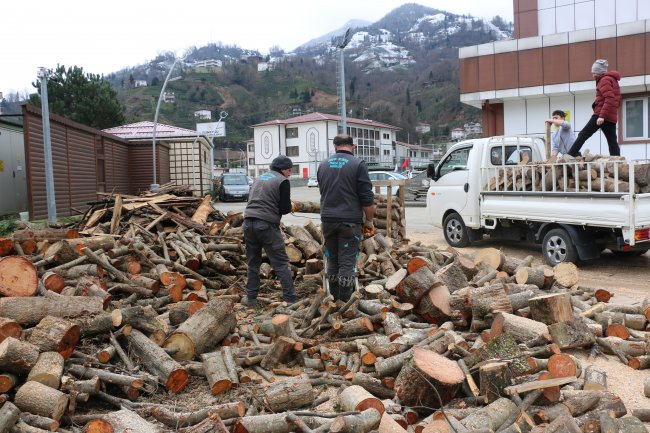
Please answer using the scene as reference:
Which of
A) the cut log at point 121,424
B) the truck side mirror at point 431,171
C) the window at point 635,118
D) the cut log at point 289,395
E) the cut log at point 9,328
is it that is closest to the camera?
the cut log at point 121,424

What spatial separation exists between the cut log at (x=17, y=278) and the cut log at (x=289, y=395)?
2.95m

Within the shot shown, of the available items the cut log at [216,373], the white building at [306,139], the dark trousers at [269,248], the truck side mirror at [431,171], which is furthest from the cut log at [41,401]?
the white building at [306,139]

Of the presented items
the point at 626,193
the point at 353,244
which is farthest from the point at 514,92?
the point at 353,244

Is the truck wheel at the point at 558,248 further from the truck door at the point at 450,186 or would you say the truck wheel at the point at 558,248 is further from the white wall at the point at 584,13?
the white wall at the point at 584,13

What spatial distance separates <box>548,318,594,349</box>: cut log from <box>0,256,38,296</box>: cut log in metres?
5.11

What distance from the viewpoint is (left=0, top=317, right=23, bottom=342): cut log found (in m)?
4.62

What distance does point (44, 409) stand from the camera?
153 inches

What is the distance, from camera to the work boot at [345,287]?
22.0ft

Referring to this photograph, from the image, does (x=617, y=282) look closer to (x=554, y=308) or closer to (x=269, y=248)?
(x=554, y=308)

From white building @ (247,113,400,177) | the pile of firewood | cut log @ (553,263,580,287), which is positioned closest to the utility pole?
the pile of firewood

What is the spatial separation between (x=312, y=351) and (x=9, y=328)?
2616 mm

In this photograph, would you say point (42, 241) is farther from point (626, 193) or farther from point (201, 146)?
point (201, 146)

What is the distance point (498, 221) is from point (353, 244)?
562 cm

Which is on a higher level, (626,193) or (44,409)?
(626,193)
